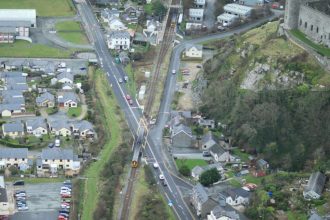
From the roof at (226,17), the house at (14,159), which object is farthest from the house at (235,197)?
the roof at (226,17)

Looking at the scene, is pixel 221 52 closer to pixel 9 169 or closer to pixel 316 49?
pixel 316 49

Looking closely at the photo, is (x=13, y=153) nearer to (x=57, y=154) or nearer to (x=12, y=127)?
(x=57, y=154)

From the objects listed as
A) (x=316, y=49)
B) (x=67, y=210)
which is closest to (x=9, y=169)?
(x=67, y=210)

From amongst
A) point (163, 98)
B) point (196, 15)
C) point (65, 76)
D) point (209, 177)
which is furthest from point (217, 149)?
point (196, 15)

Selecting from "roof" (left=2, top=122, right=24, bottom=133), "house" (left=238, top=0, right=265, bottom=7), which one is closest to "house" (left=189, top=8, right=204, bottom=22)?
"house" (left=238, top=0, right=265, bottom=7)

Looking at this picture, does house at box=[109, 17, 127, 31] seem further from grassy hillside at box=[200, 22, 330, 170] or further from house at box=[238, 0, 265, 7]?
grassy hillside at box=[200, 22, 330, 170]
